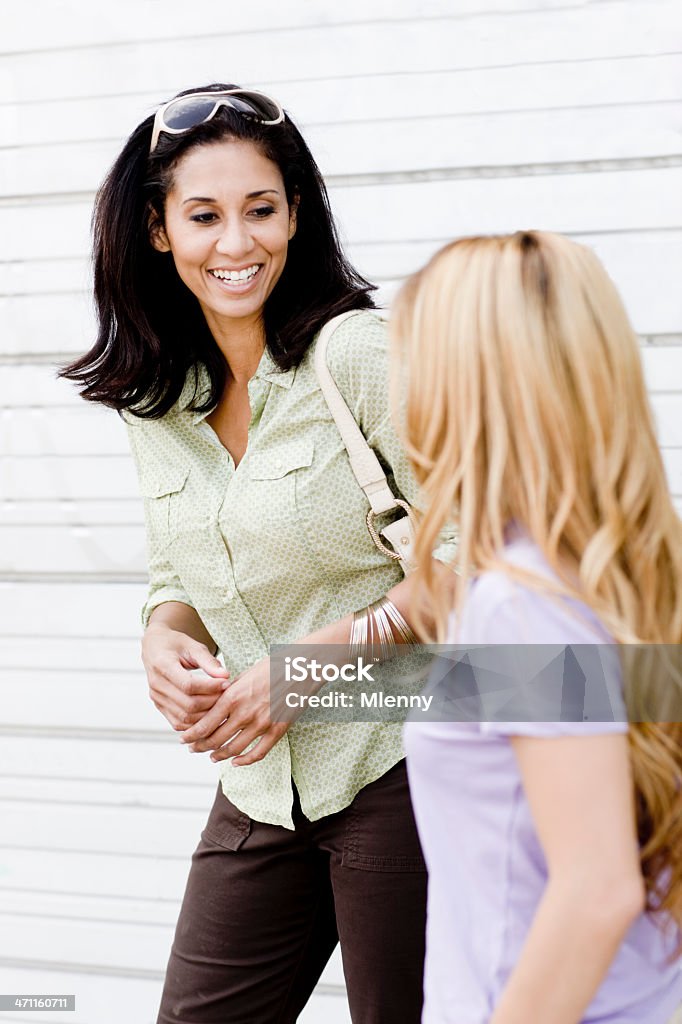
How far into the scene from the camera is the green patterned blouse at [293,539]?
181cm

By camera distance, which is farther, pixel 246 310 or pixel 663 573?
pixel 246 310

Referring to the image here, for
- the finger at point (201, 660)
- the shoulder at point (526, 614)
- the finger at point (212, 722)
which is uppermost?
the shoulder at point (526, 614)

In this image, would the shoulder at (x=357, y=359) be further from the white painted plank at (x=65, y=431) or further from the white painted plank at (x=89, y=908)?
the white painted plank at (x=89, y=908)

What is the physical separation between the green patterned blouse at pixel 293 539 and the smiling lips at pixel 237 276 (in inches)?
5.0

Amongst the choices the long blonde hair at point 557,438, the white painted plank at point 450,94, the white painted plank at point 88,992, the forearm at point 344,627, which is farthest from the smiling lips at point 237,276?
the white painted plank at point 88,992

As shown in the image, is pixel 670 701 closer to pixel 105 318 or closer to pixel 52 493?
pixel 105 318

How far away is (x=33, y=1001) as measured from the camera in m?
3.27

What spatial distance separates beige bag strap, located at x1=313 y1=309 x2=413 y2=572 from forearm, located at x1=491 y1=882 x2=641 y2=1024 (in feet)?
2.61

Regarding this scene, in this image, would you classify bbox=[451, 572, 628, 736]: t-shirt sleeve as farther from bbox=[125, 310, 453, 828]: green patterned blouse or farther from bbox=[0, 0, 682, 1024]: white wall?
bbox=[0, 0, 682, 1024]: white wall

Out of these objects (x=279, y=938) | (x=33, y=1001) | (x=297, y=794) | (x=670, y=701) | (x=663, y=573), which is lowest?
(x=33, y=1001)

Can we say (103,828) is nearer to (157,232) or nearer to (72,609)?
(72,609)

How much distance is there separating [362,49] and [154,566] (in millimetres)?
1377

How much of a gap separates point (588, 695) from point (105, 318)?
1.36m

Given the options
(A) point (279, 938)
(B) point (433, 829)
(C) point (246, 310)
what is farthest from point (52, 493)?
(B) point (433, 829)
